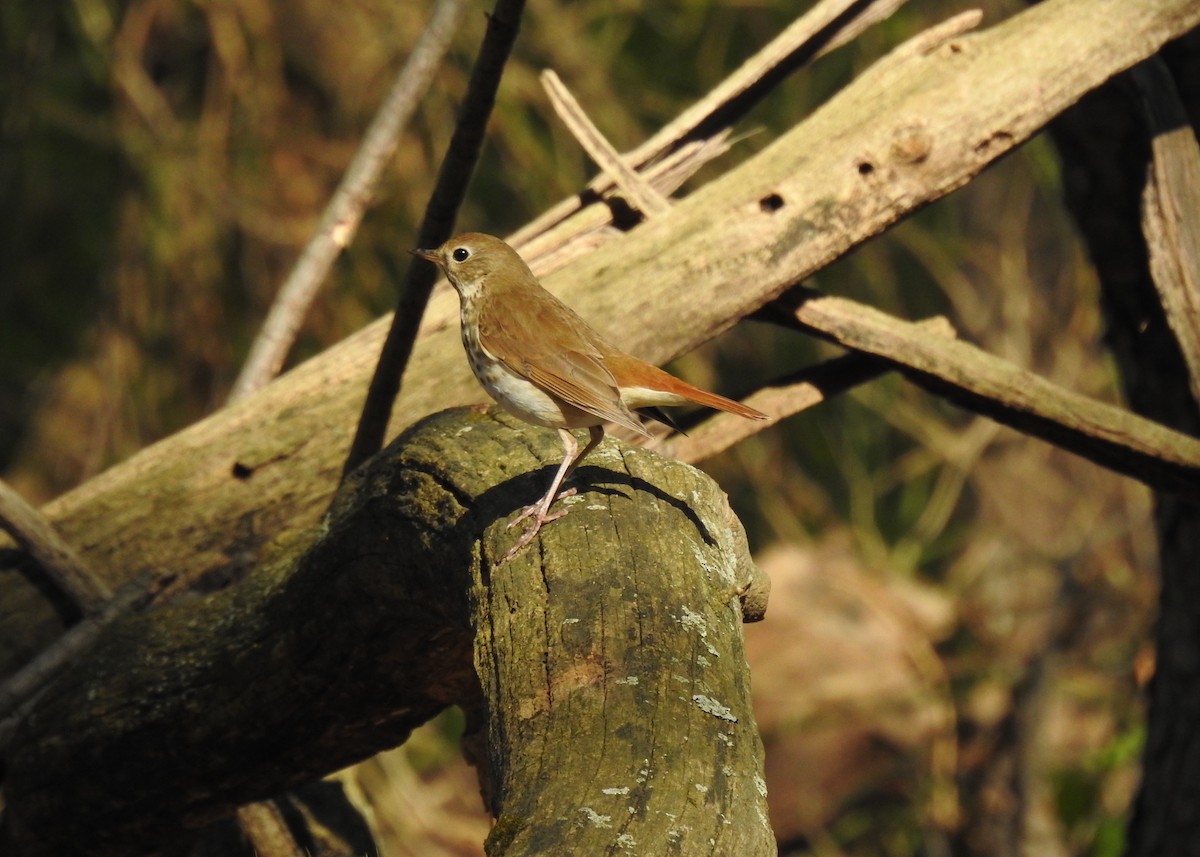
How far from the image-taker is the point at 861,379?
3.33 meters

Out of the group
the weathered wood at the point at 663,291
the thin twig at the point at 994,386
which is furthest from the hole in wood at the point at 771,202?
the thin twig at the point at 994,386

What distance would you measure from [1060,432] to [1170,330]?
21.3 inches

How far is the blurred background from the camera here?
648cm

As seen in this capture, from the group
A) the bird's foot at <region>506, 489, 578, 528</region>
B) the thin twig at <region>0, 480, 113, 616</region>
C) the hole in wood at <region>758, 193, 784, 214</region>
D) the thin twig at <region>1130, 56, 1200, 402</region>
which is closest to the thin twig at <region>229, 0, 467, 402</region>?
the thin twig at <region>0, 480, 113, 616</region>

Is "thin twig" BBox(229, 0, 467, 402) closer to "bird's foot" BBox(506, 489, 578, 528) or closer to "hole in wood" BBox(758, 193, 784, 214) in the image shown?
"hole in wood" BBox(758, 193, 784, 214)

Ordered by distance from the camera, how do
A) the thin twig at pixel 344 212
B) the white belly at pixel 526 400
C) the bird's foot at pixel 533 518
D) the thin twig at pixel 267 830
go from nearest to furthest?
the bird's foot at pixel 533 518 → the white belly at pixel 526 400 → the thin twig at pixel 267 830 → the thin twig at pixel 344 212

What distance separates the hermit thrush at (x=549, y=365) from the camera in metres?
2.41

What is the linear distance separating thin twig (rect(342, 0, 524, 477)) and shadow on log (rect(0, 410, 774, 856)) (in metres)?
0.33

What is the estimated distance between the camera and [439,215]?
2.77 meters

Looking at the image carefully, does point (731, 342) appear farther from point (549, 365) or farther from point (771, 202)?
point (549, 365)

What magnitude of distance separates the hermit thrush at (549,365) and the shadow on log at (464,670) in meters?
0.06

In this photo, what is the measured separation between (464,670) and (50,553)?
1.03 metres

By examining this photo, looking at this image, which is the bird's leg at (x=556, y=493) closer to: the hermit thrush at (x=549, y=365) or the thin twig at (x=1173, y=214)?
the hermit thrush at (x=549, y=365)

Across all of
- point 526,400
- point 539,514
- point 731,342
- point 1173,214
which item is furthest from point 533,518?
point 731,342
